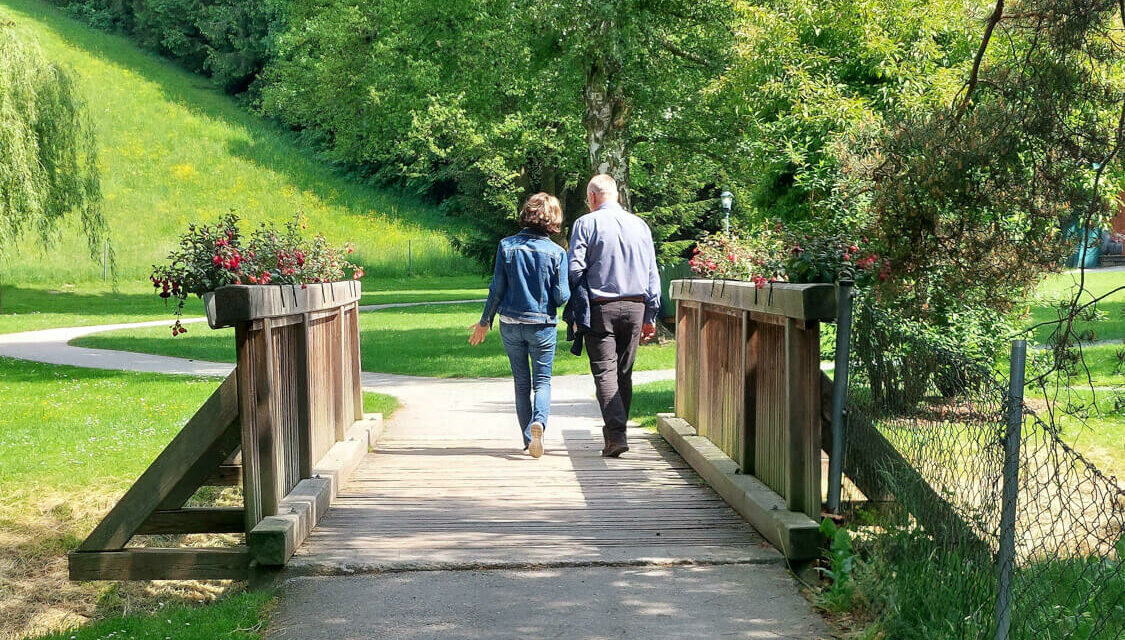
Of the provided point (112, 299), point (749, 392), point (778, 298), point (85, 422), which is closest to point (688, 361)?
point (749, 392)

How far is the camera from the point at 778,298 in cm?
595

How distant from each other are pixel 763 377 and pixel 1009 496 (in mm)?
2612

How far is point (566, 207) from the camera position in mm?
35750

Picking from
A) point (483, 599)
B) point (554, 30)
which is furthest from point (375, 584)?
point (554, 30)

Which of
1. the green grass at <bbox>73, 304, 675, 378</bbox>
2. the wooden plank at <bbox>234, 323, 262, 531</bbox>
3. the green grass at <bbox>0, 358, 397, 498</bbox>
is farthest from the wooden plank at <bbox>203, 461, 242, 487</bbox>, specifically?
the green grass at <bbox>73, 304, 675, 378</bbox>

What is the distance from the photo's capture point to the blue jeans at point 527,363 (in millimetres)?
8805

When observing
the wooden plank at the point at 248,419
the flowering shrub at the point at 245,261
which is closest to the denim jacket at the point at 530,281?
the flowering shrub at the point at 245,261

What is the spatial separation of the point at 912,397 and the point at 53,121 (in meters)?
26.5

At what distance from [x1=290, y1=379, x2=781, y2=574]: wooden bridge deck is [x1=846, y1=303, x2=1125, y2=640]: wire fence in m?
0.82

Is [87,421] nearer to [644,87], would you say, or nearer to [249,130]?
[644,87]

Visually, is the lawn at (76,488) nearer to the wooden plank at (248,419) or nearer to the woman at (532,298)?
the wooden plank at (248,419)

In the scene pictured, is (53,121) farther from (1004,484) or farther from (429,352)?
(1004,484)

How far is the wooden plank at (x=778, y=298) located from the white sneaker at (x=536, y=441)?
1541 mm

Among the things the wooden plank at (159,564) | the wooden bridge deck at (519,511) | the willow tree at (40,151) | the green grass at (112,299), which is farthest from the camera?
the green grass at (112,299)
